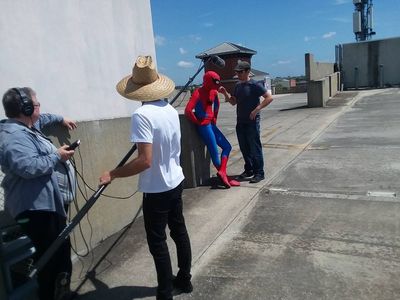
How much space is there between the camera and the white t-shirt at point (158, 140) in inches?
111

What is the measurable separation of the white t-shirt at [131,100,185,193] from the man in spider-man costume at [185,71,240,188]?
2.80 m

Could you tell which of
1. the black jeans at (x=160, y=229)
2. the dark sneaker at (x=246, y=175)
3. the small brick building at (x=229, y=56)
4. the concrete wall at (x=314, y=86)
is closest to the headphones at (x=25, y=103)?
the black jeans at (x=160, y=229)

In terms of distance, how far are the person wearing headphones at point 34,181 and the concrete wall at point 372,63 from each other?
92.7 ft

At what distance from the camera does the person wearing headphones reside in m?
2.82

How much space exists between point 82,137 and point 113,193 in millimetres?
817

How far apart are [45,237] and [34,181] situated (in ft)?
1.42

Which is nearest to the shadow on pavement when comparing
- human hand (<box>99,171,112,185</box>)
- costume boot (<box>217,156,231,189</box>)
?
human hand (<box>99,171,112,185</box>)

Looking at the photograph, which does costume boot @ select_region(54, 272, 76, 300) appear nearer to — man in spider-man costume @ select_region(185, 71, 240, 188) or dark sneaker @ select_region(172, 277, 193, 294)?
dark sneaker @ select_region(172, 277, 193, 294)

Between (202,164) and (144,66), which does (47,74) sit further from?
(202,164)

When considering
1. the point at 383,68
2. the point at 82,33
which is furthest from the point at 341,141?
the point at 383,68

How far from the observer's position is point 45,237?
3.05 meters

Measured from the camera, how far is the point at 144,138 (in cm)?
279

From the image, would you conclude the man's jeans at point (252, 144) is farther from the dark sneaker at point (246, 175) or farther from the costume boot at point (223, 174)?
the costume boot at point (223, 174)

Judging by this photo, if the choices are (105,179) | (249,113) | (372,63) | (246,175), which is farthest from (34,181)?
(372,63)
